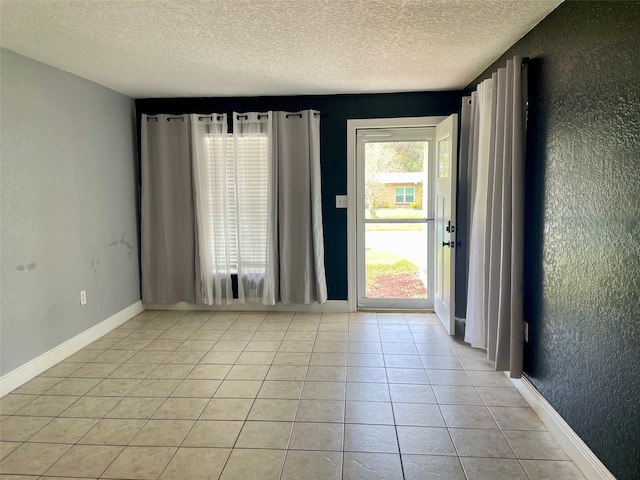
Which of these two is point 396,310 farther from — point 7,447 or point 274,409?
point 7,447

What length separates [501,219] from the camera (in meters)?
2.66

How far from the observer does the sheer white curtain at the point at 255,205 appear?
14.3 ft

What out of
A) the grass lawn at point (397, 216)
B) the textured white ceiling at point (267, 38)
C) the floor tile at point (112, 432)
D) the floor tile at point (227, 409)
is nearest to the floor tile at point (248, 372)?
the floor tile at point (227, 409)

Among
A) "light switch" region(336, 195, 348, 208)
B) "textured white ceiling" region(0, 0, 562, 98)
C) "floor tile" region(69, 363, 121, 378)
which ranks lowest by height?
"floor tile" region(69, 363, 121, 378)

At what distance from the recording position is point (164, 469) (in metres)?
2.03

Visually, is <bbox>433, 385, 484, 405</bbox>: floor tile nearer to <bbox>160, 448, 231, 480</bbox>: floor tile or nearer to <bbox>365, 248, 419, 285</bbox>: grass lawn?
<bbox>160, 448, 231, 480</bbox>: floor tile

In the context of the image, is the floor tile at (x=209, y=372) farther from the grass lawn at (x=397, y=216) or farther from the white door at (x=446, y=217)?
the grass lawn at (x=397, y=216)

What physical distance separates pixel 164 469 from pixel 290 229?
8.87 ft

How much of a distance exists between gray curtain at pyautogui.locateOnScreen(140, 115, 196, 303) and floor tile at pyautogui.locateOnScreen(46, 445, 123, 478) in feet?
7.99

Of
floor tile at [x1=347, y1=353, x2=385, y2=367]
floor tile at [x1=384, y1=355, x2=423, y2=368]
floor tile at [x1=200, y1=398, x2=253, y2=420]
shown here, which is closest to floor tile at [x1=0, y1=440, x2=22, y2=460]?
floor tile at [x1=200, y1=398, x2=253, y2=420]

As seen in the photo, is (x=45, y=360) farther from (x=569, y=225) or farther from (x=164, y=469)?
(x=569, y=225)

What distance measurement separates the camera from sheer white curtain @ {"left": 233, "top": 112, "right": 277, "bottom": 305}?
4.35 meters

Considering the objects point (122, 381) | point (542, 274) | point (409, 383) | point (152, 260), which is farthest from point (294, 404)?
point (152, 260)

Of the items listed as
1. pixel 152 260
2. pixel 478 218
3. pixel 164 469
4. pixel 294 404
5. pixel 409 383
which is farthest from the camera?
pixel 152 260
